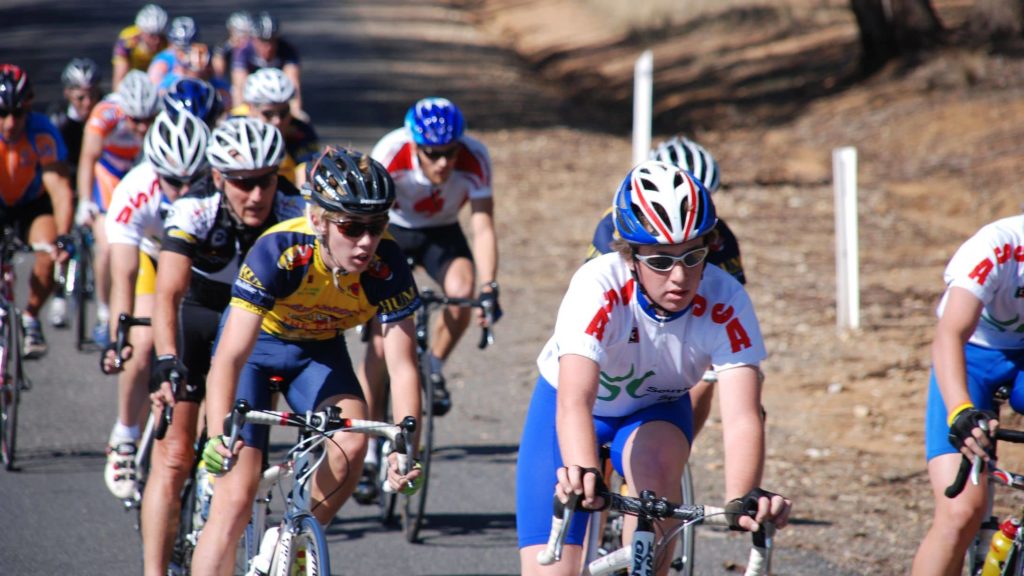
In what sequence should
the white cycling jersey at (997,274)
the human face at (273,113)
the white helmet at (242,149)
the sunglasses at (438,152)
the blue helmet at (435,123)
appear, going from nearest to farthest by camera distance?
the white cycling jersey at (997,274), the white helmet at (242,149), the blue helmet at (435,123), the sunglasses at (438,152), the human face at (273,113)

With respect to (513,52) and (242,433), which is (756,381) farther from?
(513,52)

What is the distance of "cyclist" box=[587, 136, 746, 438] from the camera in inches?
226

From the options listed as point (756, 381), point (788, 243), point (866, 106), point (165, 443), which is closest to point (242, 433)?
point (165, 443)

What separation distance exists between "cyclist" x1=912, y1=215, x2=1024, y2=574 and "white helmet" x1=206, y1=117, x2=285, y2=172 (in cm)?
285

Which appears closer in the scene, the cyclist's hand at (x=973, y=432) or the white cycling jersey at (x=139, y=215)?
the cyclist's hand at (x=973, y=432)

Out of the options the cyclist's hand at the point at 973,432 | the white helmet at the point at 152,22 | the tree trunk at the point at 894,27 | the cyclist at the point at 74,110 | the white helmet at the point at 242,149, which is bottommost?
the cyclist's hand at the point at 973,432

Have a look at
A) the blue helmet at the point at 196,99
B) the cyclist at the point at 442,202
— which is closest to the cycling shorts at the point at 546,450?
the cyclist at the point at 442,202

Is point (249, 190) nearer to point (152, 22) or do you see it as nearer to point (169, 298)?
point (169, 298)

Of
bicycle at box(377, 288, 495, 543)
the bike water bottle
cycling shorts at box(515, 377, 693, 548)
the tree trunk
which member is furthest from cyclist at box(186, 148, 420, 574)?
the tree trunk

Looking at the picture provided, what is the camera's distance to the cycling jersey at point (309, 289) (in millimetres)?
4589

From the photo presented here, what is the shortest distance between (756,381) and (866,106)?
1719 centimetres

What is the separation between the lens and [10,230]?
8609mm

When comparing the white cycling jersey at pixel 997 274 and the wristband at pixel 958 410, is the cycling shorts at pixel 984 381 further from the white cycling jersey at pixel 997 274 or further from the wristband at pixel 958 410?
the wristband at pixel 958 410

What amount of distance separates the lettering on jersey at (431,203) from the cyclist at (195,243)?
2104 millimetres
